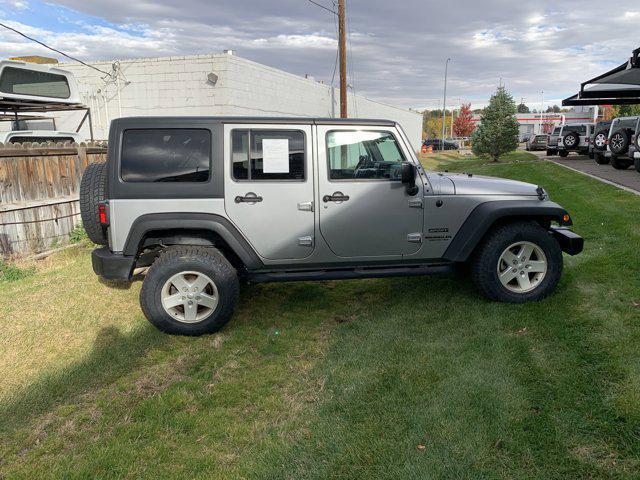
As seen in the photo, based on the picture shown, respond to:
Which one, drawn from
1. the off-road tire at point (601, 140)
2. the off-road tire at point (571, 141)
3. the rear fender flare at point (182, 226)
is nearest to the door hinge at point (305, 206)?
the rear fender flare at point (182, 226)

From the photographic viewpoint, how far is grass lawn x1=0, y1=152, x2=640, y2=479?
276 centimetres

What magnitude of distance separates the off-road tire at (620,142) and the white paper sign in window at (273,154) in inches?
596

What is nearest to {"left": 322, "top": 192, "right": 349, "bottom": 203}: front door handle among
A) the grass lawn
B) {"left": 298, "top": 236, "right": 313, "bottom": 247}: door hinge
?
{"left": 298, "top": 236, "right": 313, "bottom": 247}: door hinge

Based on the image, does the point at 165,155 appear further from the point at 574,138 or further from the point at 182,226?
the point at 574,138

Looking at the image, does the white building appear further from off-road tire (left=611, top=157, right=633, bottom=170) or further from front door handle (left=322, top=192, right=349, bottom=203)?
off-road tire (left=611, top=157, right=633, bottom=170)

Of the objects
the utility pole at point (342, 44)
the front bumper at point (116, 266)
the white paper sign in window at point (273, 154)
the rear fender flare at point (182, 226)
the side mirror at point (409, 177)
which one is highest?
the utility pole at point (342, 44)

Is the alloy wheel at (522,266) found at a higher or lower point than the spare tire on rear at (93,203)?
lower

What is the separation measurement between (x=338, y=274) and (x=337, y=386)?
4.20 feet

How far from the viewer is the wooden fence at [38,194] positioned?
271 inches

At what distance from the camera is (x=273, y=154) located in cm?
438

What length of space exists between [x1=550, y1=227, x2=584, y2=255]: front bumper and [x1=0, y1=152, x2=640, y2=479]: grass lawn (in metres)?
0.45

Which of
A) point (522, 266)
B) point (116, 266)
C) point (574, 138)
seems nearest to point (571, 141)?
point (574, 138)

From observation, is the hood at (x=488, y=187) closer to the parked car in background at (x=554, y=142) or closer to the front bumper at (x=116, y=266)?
the front bumper at (x=116, y=266)

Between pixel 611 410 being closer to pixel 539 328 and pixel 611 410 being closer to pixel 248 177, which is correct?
pixel 539 328
